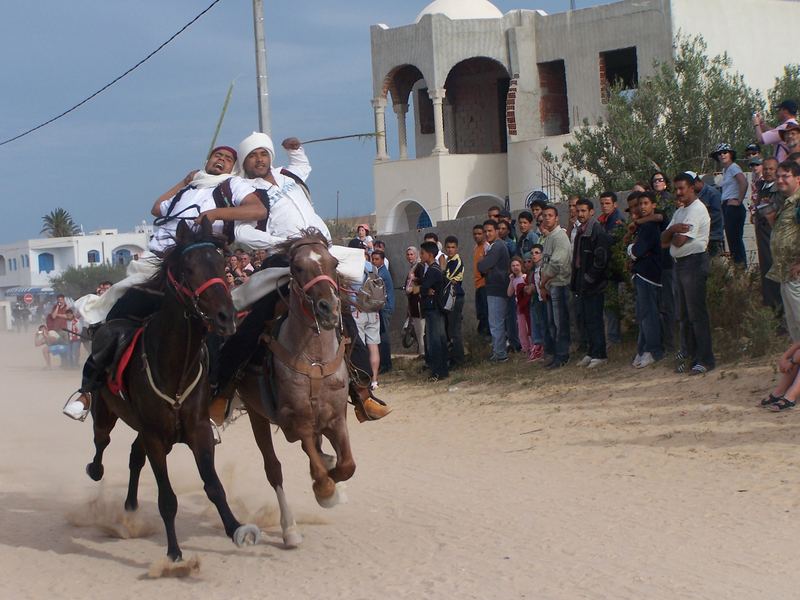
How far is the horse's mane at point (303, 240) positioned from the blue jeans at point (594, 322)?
7.76 m

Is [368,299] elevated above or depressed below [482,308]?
above

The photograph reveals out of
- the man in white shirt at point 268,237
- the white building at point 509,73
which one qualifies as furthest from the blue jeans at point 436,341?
the white building at point 509,73

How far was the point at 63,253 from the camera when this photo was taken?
95188 millimetres

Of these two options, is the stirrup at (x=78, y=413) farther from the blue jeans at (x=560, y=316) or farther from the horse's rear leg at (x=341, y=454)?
the blue jeans at (x=560, y=316)

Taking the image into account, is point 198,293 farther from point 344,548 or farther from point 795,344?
point 795,344

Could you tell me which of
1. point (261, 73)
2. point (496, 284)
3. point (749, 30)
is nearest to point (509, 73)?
point (749, 30)

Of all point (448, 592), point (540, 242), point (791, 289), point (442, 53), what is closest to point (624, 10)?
point (442, 53)

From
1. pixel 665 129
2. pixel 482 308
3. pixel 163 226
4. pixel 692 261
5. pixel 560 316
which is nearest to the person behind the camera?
pixel 163 226

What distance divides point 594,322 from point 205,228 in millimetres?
8598

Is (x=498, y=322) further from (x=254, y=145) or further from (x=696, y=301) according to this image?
(x=254, y=145)

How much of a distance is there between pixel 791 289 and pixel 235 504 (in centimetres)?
572

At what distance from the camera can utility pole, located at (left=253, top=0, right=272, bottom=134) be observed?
2102 cm

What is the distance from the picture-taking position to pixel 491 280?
57.9 feet

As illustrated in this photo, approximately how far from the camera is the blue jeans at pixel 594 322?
15375mm
